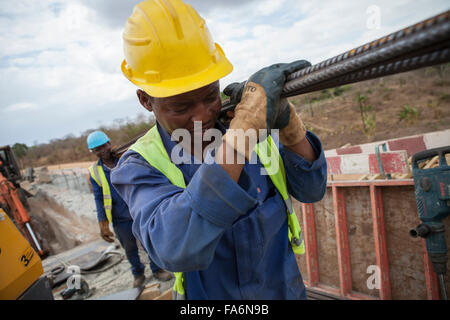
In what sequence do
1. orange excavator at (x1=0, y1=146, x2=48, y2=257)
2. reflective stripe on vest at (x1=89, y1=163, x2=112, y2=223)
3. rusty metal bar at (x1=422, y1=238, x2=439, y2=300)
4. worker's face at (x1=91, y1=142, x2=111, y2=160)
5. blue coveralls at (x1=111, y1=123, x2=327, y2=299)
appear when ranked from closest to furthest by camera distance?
blue coveralls at (x1=111, y1=123, x2=327, y2=299) < rusty metal bar at (x1=422, y1=238, x2=439, y2=300) < reflective stripe on vest at (x1=89, y1=163, x2=112, y2=223) < worker's face at (x1=91, y1=142, x2=111, y2=160) < orange excavator at (x1=0, y1=146, x2=48, y2=257)

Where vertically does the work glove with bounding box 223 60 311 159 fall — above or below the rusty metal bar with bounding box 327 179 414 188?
above

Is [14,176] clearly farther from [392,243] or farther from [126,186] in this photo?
[392,243]

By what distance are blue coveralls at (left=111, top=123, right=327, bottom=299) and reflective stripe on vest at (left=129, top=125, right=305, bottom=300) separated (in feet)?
0.12

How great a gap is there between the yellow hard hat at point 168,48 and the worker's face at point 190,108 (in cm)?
6

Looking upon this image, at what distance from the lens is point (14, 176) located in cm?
986

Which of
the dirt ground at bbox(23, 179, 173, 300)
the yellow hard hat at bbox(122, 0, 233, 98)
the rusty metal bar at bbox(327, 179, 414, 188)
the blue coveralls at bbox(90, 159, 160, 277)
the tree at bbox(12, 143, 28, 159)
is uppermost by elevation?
the tree at bbox(12, 143, 28, 159)

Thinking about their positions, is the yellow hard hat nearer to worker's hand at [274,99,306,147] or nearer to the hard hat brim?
the hard hat brim

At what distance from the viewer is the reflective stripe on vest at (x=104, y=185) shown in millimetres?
4203

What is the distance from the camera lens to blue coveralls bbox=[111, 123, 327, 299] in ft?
3.23

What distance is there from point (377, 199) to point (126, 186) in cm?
300

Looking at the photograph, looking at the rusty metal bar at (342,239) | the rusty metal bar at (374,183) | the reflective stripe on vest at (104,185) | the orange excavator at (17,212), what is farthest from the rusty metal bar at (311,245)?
the orange excavator at (17,212)

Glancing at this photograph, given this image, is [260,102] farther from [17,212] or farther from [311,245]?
[17,212]

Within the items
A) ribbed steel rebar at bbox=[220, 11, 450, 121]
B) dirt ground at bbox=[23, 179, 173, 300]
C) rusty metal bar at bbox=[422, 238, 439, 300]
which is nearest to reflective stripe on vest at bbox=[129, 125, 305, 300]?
ribbed steel rebar at bbox=[220, 11, 450, 121]
